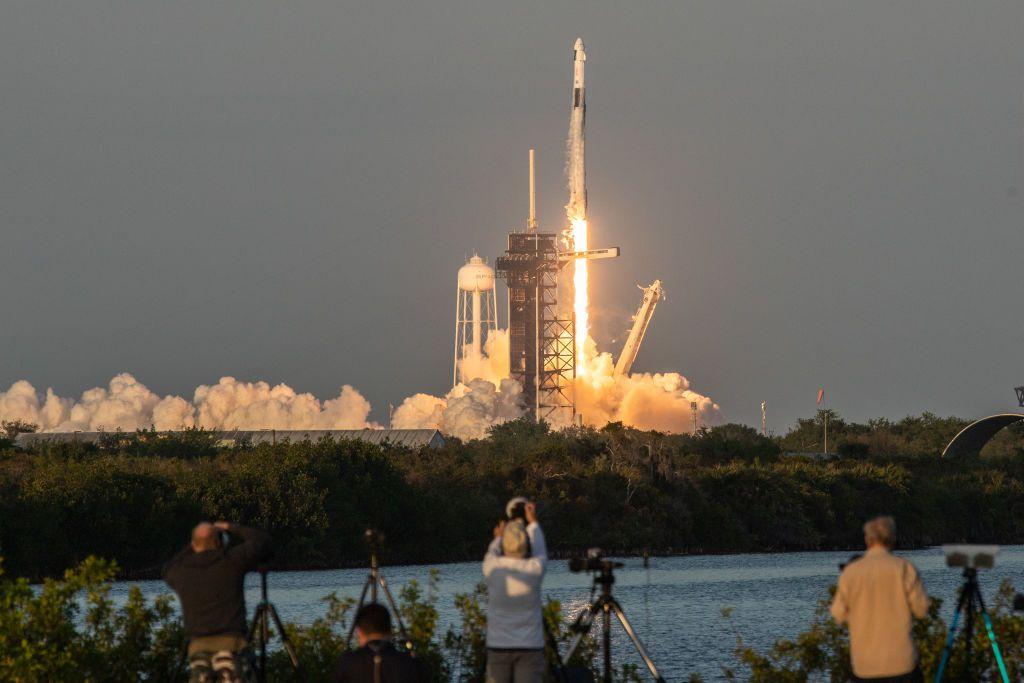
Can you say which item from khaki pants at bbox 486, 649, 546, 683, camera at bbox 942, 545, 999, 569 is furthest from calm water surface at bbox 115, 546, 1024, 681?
camera at bbox 942, 545, 999, 569

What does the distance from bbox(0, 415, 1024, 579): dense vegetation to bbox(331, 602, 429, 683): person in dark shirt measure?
4271 cm

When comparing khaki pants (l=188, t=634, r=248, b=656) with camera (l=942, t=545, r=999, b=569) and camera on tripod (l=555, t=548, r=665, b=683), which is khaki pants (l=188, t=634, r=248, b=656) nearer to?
camera on tripod (l=555, t=548, r=665, b=683)

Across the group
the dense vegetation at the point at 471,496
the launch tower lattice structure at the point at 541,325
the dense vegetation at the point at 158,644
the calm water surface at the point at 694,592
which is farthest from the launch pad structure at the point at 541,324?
the dense vegetation at the point at 158,644

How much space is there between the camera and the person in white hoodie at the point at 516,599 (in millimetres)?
11758

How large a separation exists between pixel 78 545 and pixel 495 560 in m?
47.7

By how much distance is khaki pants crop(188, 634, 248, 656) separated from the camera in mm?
11703

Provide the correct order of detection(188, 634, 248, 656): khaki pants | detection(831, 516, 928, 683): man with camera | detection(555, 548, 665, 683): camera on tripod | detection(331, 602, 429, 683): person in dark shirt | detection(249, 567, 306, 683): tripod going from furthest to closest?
detection(555, 548, 665, 683): camera on tripod, detection(249, 567, 306, 683): tripod, detection(188, 634, 248, 656): khaki pants, detection(331, 602, 429, 683): person in dark shirt, detection(831, 516, 928, 683): man with camera

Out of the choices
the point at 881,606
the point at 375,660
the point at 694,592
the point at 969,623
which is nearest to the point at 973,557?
the point at 881,606

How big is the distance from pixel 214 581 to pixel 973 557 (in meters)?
5.28

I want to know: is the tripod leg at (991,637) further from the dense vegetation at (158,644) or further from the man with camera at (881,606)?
the man with camera at (881,606)

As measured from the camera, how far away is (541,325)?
116 metres

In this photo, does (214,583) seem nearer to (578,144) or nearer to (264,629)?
(264,629)

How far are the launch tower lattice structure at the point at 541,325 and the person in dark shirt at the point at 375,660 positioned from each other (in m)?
104

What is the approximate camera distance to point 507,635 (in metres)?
12.0
